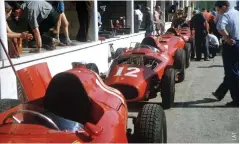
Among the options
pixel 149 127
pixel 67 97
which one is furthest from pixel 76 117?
pixel 149 127

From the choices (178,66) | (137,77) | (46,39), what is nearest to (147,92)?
(137,77)

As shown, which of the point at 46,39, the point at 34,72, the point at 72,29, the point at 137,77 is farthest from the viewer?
the point at 72,29

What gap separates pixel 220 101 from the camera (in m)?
6.58

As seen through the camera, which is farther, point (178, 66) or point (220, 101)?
point (178, 66)

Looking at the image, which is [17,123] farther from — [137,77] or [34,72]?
[137,77]

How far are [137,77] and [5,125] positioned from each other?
3.17 meters

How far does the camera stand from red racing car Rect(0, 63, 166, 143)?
282 cm

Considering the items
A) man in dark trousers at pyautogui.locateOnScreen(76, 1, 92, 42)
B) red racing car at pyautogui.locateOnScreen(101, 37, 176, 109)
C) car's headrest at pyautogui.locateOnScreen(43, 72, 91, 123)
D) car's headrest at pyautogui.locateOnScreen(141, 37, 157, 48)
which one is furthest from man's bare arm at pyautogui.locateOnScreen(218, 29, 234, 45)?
man in dark trousers at pyautogui.locateOnScreen(76, 1, 92, 42)

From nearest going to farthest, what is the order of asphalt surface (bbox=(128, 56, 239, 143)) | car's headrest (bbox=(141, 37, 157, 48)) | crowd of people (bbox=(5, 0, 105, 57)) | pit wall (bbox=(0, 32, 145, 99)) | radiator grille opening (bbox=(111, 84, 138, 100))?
asphalt surface (bbox=(128, 56, 239, 143)) < pit wall (bbox=(0, 32, 145, 99)) < radiator grille opening (bbox=(111, 84, 138, 100)) < crowd of people (bbox=(5, 0, 105, 57)) < car's headrest (bbox=(141, 37, 157, 48))

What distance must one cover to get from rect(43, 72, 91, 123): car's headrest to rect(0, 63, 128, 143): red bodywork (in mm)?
20

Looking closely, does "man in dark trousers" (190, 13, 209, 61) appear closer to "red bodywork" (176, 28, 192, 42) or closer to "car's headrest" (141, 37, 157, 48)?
"red bodywork" (176, 28, 192, 42)

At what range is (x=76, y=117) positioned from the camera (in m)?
3.32

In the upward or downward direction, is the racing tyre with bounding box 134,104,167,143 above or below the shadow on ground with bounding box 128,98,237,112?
above

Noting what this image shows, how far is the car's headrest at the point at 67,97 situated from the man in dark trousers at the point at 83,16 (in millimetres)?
6077
